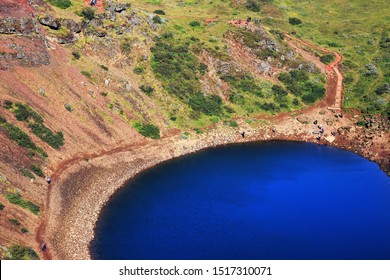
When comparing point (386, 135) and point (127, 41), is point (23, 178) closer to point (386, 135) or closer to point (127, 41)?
point (127, 41)

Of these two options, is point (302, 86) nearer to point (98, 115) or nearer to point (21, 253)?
point (98, 115)

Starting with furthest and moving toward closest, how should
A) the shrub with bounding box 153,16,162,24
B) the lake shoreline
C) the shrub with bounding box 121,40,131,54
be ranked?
the shrub with bounding box 153,16,162,24, the shrub with bounding box 121,40,131,54, the lake shoreline

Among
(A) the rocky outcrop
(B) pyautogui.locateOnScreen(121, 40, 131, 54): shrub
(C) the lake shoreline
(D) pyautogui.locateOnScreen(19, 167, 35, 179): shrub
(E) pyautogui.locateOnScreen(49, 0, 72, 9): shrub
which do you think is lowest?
(C) the lake shoreline

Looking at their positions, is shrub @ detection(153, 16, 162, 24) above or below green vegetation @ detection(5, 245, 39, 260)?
above

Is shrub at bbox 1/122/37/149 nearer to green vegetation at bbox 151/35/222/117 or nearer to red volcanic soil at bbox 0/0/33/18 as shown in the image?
red volcanic soil at bbox 0/0/33/18

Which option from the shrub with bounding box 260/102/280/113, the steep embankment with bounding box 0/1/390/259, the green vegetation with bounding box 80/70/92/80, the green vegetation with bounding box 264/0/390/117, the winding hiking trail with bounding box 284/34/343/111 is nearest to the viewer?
the steep embankment with bounding box 0/1/390/259

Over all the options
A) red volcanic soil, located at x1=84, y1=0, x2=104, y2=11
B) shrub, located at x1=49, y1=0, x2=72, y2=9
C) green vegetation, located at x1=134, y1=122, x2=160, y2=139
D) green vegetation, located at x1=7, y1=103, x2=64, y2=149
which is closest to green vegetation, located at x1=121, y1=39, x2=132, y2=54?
red volcanic soil, located at x1=84, y1=0, x2=104, y2=11
